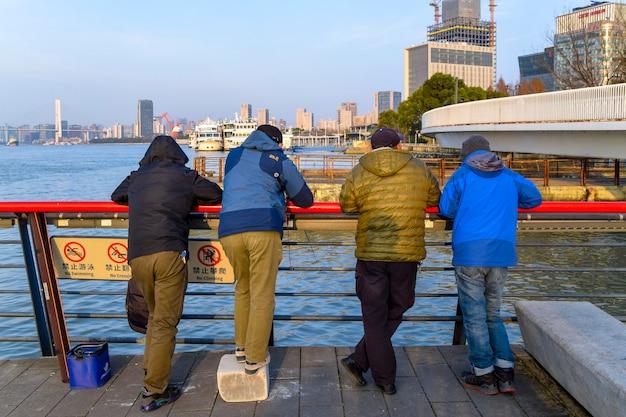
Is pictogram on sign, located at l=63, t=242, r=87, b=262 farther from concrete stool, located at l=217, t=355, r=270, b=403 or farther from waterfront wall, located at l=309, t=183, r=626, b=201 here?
waterfront wall, located at l=309, t=183, r=626, b=201

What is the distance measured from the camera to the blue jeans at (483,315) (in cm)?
390

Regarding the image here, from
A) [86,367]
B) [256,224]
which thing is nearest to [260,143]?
[256,224]

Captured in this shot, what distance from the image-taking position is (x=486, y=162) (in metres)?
3.81

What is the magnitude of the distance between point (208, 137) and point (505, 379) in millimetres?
119521

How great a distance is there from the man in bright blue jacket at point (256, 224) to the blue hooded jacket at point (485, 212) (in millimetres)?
1046

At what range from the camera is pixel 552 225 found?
4465 millimetres

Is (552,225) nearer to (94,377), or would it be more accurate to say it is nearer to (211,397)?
(211,397)

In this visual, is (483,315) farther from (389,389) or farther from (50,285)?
(50,285)

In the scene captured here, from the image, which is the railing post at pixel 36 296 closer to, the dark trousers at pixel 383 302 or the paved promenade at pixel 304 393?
the paved promenade at pixel 304 393

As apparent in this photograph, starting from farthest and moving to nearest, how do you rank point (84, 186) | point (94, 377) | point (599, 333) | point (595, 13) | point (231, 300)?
point (595, 13) < point (84, 186) < point (231, 300) < point (94, 377) < point (599, 333)

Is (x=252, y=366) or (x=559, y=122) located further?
(x=559, y=122)

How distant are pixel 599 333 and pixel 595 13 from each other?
166 m

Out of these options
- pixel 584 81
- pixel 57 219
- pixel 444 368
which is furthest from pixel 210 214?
pixel 584 81

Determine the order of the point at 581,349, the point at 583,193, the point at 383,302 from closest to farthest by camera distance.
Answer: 1. the point at 581,349
2. the point at 383,302
3. the point at 583,193
